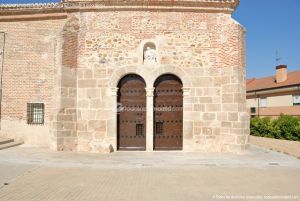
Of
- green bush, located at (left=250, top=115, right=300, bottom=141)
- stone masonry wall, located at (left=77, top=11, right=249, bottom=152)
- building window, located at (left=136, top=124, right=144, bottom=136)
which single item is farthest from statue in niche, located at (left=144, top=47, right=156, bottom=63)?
green bush, located at (left=250, top=115, right=300, bottom=141)

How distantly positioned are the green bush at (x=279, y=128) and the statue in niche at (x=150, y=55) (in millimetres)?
12602

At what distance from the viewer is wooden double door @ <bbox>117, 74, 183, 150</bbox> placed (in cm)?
1077

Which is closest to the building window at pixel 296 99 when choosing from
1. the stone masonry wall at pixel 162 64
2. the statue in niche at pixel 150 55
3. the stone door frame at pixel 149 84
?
the stone masonry wall at pixel 162 64

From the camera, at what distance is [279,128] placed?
1981cm

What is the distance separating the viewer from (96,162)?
8070 mm

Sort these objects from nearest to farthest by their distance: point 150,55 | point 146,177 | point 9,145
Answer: point 146,177
point 9,145
point 150,55

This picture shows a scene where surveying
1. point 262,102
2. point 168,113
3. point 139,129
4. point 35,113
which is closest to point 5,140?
point 35,113

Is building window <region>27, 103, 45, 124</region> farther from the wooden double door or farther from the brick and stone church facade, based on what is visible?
the wooden double door

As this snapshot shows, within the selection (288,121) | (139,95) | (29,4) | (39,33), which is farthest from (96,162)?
(288,121)

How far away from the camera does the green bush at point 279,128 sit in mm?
18542

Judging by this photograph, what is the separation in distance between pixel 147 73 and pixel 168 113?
1773 millimetres

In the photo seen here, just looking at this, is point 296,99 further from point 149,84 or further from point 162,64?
point 149,84

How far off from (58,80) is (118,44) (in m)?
2.67

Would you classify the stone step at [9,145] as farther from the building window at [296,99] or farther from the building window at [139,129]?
the building window at [296,99]
